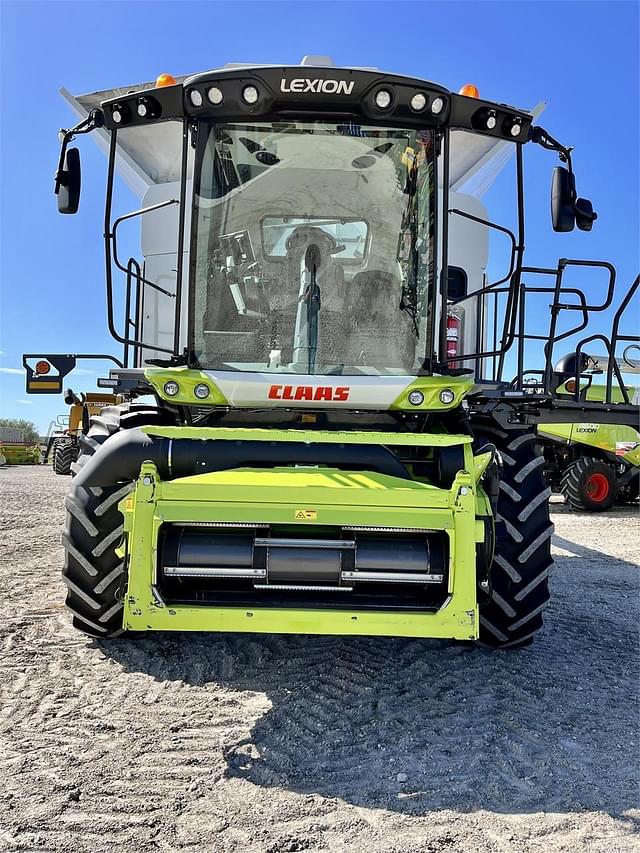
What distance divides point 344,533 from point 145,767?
1151mm

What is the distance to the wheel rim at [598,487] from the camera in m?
11.9

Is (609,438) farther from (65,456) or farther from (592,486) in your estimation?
(65,456)

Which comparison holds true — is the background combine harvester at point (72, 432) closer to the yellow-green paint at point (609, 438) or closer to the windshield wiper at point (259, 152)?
the yellow-green paint at point (609, 438)

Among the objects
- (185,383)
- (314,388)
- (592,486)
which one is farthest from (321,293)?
(592,486)

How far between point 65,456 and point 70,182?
53.7ft

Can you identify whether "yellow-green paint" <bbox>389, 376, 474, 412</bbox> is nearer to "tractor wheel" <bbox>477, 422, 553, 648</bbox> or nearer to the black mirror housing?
"tractor wheel" <bbox>477, 422, 553, 648</bbox>

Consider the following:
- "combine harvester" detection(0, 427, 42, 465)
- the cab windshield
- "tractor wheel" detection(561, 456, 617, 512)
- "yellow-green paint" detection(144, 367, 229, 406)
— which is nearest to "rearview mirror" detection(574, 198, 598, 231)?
the cab windshield

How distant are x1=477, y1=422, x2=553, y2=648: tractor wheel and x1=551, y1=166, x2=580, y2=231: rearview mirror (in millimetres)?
1340

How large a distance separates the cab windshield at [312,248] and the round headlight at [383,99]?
16 centimetres

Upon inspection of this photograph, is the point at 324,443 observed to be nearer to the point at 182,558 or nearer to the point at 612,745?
the point at 182,558

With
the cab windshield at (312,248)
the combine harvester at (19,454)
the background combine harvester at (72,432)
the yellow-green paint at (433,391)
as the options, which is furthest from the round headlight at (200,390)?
the combine harvester at (19,454)

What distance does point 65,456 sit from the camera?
18.8 m

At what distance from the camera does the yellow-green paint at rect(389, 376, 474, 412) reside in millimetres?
3369

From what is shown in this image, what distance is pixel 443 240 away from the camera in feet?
11.4
